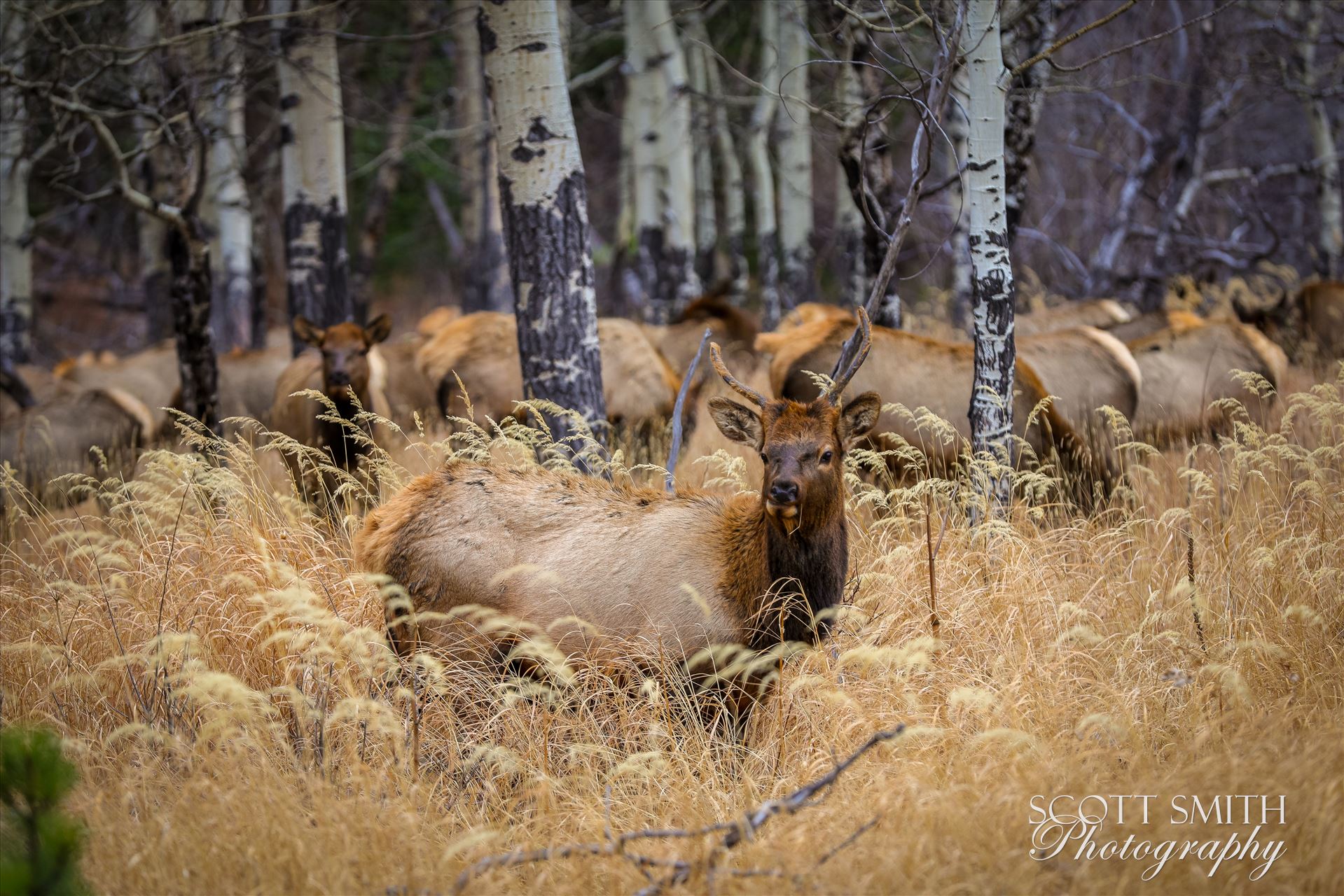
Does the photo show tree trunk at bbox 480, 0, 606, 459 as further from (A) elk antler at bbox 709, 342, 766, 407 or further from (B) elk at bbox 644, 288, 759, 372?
(B) elk at bbox 644, 288, 759, 372

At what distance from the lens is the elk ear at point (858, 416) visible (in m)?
4.23

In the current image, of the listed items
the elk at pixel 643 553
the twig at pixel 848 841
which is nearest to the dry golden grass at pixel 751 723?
the twig at pixel 848 841

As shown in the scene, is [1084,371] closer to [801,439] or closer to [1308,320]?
[801,439]

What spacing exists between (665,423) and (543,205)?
9.41ft

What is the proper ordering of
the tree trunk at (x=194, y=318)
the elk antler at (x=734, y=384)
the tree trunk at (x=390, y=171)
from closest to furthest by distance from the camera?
1. the elk antler at (x=734, y=384)
2. the tree trunk at (x=194, y=318)
3. the tree trunk at (x=390, y=171)

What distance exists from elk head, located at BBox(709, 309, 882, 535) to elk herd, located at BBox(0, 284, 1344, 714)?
0.01 meters

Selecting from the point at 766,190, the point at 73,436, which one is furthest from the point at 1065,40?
the point at 766,190

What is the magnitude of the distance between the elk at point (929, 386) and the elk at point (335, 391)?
2889mm

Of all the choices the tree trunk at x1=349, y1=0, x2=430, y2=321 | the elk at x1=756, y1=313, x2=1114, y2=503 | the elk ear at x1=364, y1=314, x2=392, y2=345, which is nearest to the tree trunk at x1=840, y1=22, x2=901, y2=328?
the elk at x1=756, y1=313, x2=1114, y2=503

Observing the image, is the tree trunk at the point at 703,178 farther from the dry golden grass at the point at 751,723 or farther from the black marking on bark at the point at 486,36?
the dry golden grass at the point at 751,723

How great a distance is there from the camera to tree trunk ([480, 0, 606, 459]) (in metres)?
5.76

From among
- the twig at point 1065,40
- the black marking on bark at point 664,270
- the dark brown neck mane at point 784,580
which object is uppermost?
the twig at point 1065,40

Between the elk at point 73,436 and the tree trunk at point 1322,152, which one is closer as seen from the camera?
the elk at point 73,436

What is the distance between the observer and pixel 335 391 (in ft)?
23.1
